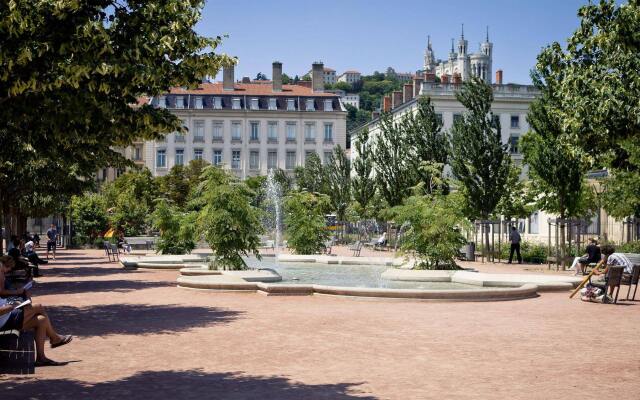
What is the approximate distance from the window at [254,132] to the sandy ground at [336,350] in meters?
84.0

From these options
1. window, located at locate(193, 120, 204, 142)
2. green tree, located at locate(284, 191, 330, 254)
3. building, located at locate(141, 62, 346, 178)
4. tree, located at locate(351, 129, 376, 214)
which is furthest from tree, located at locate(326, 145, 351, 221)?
window, located at locate(193, 120, 204, 142)

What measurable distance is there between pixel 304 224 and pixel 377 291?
16.3 metres

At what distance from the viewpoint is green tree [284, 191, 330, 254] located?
3291 cm

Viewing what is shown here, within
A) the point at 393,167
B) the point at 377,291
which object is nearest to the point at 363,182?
the point at 393,167

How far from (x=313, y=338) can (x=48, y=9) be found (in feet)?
18.4

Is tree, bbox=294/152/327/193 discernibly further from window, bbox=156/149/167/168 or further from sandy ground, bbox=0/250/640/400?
sandy ground, bbox=0/250/640/400

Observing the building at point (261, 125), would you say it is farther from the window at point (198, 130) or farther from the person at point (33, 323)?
the person at point (33, 323)

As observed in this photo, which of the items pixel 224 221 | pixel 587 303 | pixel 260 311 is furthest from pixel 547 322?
pixel 224 221

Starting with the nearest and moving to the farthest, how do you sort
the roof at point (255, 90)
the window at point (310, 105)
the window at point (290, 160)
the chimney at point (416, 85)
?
1. the chimney at point (416, 85)
2. the roof at point (255, 90)
3. the window at point (310, 105)
4. the window at point (290, 160)

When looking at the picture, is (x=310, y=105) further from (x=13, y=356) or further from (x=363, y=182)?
(x=13, y=356)

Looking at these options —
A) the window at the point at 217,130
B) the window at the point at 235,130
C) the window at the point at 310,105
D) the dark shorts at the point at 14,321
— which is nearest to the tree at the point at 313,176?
the window at the point at 310,105

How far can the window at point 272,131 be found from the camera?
101000 millimetres

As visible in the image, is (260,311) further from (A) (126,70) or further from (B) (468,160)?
(B) (468,160)

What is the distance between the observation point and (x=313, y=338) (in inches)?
455
